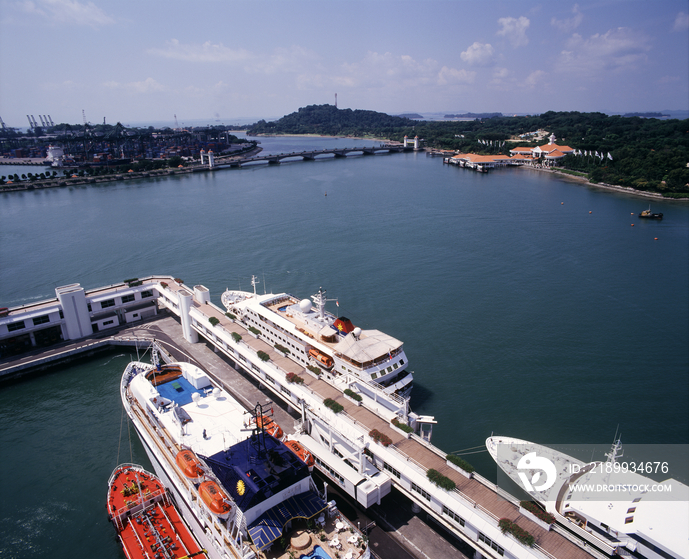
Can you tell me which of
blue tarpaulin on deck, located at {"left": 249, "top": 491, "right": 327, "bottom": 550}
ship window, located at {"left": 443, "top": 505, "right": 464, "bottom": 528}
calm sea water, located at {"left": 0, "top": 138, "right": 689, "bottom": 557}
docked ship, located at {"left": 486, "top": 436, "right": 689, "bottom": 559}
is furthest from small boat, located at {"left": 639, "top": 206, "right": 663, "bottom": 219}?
blue tarpaulin on deck, located at {"left": 249, "top": 491, "right": 327, "bottom": 550}

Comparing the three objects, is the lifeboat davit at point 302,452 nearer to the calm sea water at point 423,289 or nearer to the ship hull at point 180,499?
the ship hull at point 180,499

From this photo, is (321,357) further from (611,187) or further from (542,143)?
(542,143)

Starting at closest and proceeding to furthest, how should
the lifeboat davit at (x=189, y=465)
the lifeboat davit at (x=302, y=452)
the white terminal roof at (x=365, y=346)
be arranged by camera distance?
the lifeboat davit at (x=189, y=465) < the lifeboat davit at (x=302, y=452) < the white terminal roof at (x=365, y=346)

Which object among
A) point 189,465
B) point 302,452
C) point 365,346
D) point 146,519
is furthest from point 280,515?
point 365,346

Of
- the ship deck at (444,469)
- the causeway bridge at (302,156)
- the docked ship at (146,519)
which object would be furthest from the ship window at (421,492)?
the causeway bridge at (302,156)

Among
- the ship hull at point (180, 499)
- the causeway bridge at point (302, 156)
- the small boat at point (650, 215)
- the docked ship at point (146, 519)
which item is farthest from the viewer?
the causeway bridge at point (302, 156)

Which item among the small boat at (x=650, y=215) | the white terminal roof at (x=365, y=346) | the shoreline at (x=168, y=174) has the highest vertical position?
the shoreline at (x=168, y=174)

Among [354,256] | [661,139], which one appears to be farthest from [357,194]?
[661,139]

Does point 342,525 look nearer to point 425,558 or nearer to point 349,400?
point 425,558
